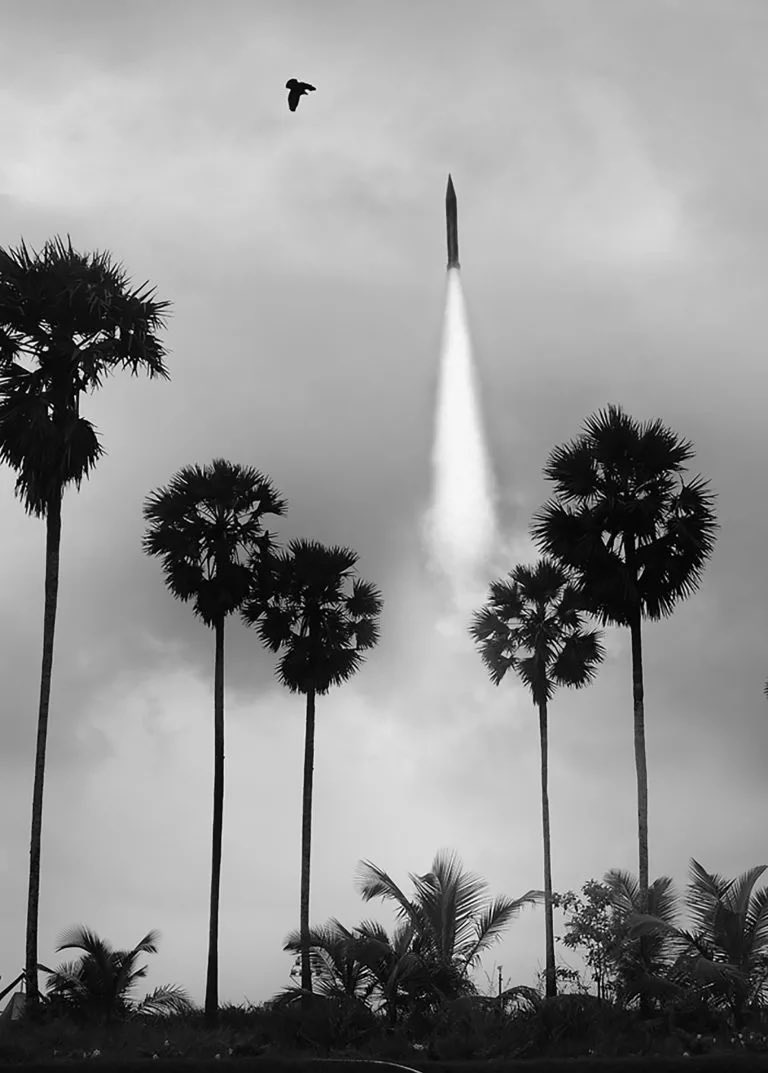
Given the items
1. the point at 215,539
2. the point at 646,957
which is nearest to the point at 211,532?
the point at 215,539

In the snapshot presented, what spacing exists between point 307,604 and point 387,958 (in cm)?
1473

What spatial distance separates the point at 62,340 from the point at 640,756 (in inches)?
690

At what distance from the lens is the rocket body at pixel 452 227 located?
195 feet

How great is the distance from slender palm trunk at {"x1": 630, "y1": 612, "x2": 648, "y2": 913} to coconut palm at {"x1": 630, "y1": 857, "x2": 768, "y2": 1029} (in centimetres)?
176

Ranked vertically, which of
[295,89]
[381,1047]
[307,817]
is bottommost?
[381,1047]

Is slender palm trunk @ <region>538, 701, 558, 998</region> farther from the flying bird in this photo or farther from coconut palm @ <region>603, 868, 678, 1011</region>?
the flying bird

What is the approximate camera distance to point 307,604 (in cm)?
4938

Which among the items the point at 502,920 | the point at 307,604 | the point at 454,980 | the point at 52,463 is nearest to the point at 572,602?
the point at 307,604

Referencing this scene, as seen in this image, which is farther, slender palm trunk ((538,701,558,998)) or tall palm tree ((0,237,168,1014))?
slender palm trunk ((538,701,558,998))

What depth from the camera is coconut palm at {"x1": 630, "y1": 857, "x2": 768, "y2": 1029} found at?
3253 centimetres

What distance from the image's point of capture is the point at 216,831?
44.3 m

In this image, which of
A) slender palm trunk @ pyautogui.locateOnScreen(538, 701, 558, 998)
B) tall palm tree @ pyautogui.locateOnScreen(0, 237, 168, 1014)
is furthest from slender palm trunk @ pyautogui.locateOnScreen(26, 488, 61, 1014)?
slender palm trunk @ pyautogui.locateOnScreen(538, 701, 558, 998)

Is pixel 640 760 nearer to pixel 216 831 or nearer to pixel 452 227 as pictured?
pixel 216 831

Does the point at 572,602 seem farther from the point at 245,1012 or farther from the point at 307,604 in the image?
the point at 245,1012
